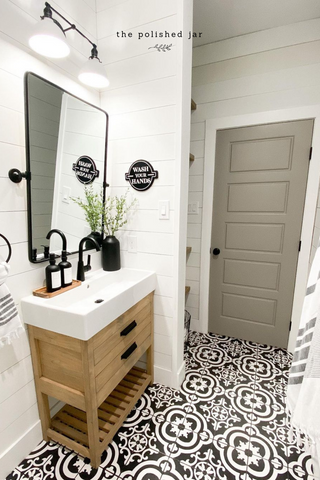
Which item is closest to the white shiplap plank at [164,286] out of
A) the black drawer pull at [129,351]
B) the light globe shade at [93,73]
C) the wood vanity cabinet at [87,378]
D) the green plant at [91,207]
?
the wood vanity cabinet at [87,378]

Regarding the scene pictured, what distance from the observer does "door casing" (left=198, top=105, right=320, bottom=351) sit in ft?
6.45

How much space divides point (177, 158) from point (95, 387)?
55.9 inches

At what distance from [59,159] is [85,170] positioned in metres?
0.21

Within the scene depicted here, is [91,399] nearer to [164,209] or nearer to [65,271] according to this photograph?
[65,271]

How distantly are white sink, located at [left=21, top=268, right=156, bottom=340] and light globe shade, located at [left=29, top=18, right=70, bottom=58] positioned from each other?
130cm

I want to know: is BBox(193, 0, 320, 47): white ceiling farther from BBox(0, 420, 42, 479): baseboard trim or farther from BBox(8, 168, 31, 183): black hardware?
BBox(0, 420, 42, 479): baseboard trim

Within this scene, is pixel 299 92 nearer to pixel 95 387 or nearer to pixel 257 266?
pixel 257 266

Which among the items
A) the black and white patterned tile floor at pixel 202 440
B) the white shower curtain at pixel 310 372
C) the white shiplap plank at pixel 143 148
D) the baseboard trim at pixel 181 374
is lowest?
the black and white patterned tile floor at pixel 202 440

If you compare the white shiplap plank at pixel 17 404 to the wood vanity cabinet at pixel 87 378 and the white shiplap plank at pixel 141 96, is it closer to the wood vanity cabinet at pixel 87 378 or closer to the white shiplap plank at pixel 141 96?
the wood vanity cabinet at pixel 87 378

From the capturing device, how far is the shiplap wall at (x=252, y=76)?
192 centimetres

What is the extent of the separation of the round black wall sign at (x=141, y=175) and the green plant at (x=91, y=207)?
11.2 inches

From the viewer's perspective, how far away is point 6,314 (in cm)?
106

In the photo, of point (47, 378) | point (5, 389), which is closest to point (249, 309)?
point (47, 378)

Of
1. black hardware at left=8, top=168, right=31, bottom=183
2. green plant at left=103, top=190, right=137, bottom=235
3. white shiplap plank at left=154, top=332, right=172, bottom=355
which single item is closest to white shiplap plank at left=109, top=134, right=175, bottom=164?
green plant at left=103, top=190, right=137, bottom=235
